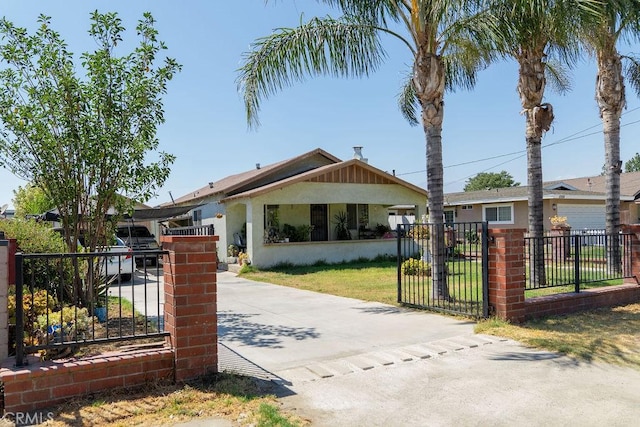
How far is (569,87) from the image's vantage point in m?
14.4

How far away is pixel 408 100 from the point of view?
12.9 meters

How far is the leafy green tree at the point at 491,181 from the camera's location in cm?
6462

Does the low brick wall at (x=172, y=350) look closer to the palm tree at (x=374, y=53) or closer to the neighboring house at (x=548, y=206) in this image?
the palm tree at (x=374, y=53)

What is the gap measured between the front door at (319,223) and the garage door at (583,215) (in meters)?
13.7

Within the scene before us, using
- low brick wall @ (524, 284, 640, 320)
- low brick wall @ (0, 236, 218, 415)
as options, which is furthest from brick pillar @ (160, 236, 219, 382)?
low brick wall @ (524, 284, 640, 320)

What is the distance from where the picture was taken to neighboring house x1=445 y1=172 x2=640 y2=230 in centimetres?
2425

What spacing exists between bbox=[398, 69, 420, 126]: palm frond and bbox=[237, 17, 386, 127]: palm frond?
3866 millimetres

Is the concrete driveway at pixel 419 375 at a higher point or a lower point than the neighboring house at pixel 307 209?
lower

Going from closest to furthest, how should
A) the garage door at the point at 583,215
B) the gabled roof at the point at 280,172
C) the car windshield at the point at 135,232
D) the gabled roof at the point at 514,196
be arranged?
the gabled roof at the point at 280,172 → the car windshield at the point at 135,232 → the gabled roof at the point at 514,196 → the garage door at the point at 583,215

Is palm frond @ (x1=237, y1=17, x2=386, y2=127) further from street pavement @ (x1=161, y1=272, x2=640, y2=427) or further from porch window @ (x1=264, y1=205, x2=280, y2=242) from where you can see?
porch window @ (x1=264, y1=205, x2=280, y2=242)

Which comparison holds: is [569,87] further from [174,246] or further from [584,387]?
[174,246]

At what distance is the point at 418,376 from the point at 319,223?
15429 millimetres

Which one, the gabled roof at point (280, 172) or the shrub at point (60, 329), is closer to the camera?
the shrub at point (60, 329)

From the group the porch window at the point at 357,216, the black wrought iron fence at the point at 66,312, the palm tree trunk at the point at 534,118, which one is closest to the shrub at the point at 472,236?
the palm tree trunk at the point at 534,118
